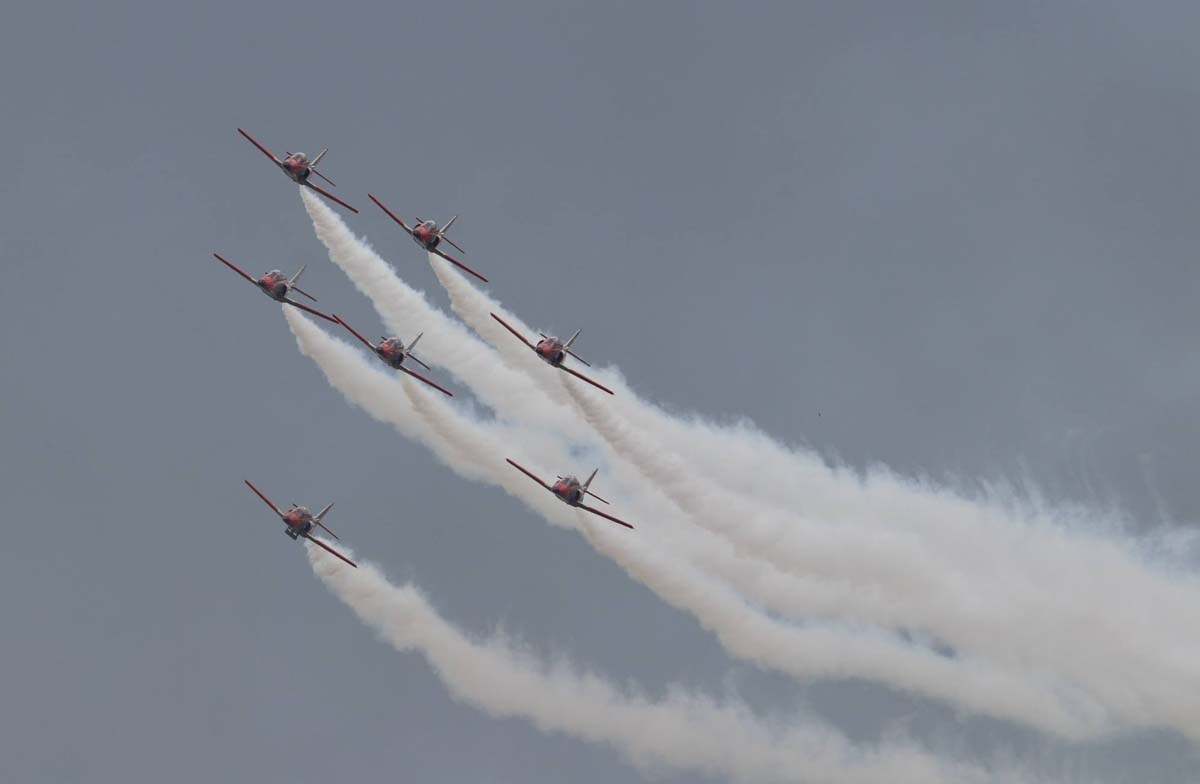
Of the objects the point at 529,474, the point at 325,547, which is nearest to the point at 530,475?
the point at 529,474

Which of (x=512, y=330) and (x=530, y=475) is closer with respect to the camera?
(x=530, y=475)

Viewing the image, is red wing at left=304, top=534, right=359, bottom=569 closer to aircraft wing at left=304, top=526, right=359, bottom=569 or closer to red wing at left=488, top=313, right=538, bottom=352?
aircraft wing at left=304, top=526, right=359, bottom=569

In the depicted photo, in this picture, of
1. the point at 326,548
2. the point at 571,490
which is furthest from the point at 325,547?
the point at 571,490

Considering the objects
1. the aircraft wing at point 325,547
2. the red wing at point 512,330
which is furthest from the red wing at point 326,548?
the red wing at point 512,330

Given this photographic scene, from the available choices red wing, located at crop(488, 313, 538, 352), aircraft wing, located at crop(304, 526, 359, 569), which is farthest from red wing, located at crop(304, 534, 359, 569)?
red wing, located at crop(488, 313, 538, 352)

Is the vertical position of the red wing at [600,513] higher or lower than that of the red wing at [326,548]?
higher

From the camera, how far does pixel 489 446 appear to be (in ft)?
470

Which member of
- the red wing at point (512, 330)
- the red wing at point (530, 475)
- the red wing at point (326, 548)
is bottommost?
the red wing at point (326, 548)

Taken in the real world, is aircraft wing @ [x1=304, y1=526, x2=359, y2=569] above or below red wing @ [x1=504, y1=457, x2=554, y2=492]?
below

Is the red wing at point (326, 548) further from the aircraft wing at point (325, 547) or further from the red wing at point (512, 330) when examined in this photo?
the red wing at point (512, 330)

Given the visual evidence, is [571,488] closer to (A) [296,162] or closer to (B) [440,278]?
(B) [440,278]

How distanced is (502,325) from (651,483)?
43.3 ft

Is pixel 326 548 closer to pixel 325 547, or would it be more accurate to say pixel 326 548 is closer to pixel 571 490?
pixel 325 547

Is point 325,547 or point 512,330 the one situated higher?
point 512,330
